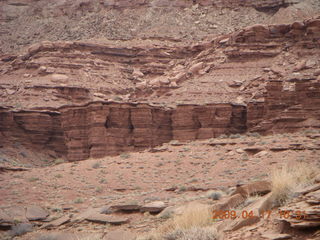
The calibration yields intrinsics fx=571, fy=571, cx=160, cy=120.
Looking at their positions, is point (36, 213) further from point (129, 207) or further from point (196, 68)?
point (196, 68)

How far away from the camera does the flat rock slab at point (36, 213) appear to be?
16.4 meters

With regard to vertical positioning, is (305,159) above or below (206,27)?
below

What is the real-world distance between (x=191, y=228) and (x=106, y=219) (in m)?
4.93

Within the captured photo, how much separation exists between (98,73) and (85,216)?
1823 inches

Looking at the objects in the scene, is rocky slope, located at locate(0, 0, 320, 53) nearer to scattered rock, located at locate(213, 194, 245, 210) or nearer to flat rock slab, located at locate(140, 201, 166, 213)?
flat rock slab, located at locate(140, 201, 166, 213)

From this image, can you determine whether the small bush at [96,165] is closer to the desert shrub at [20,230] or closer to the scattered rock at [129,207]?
the desert shrub at [20,230]

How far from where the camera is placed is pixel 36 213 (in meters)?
17.0

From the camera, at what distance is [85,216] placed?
1430 cm

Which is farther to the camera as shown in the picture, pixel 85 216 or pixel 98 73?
pixel 98 73

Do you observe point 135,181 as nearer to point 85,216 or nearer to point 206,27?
Answer: point 85,216

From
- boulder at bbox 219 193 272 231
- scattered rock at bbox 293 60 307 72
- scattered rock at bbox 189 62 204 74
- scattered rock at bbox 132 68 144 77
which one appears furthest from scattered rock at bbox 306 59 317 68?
boulder at bbox 219 193 272 231

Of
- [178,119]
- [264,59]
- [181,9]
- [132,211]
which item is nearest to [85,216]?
[132,211]

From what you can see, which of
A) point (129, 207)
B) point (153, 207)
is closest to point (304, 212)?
point (153, 207)

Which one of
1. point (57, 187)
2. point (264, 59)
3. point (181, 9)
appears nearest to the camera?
point (57, 187)
